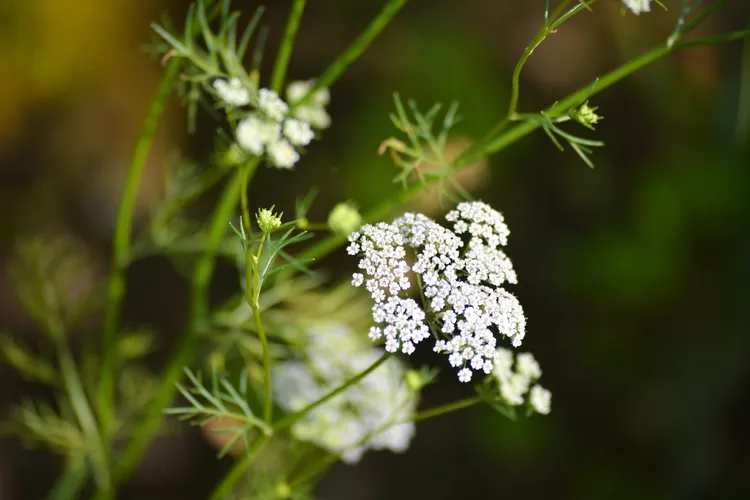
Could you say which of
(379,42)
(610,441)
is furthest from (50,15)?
(610,441)

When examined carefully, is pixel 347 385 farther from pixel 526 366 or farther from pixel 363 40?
pixel 363 40

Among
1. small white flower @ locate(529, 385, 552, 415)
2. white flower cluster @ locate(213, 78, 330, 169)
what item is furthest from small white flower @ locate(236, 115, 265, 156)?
small white flower @ locate(529, 385, 552, 415)

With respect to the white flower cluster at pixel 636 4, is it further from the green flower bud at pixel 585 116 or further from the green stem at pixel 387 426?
the green stem at pixel 387 426

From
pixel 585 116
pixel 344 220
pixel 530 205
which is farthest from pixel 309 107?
pixel 530 205

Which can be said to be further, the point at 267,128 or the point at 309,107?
the point at 309,107

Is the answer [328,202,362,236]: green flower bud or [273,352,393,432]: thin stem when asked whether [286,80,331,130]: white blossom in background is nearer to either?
[328,202,362,236]: green flower bud

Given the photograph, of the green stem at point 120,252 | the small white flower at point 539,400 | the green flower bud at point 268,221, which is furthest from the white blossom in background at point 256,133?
the small white flower at point 539,400
